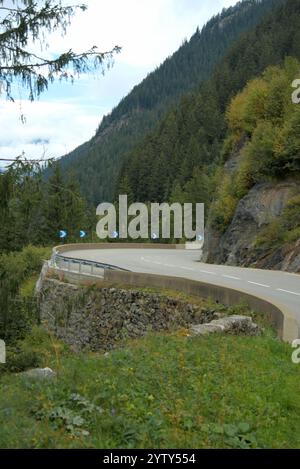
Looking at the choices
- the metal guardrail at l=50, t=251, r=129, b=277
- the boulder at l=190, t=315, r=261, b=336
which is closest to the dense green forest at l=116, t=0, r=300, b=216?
the metal guardrail at l=50, t=251, r=129, b=277

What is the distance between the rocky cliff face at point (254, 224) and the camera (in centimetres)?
2696

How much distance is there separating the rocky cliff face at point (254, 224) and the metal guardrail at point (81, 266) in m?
6.72

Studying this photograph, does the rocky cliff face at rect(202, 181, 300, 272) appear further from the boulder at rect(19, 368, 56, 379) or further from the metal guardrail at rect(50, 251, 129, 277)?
the boulder at rect(19, 368, 56, 379)

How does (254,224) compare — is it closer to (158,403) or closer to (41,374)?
(41,374)

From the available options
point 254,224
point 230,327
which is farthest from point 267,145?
point 230,327

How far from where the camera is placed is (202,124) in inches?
5217

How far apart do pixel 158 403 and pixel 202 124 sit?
130m

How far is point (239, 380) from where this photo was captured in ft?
24.6

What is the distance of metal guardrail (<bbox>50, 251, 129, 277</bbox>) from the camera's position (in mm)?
25031

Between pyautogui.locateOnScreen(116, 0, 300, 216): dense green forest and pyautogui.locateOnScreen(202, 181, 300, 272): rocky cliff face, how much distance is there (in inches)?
A: 3039

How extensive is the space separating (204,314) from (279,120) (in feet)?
64.6

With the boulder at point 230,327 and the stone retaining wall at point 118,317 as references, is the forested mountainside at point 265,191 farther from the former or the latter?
the boulder at point 230,327

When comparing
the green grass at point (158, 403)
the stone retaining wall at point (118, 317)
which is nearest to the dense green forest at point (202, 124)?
the stone retaining wall at point (118, 317)

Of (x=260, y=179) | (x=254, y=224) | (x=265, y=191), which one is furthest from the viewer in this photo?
(x=260, y=179)
